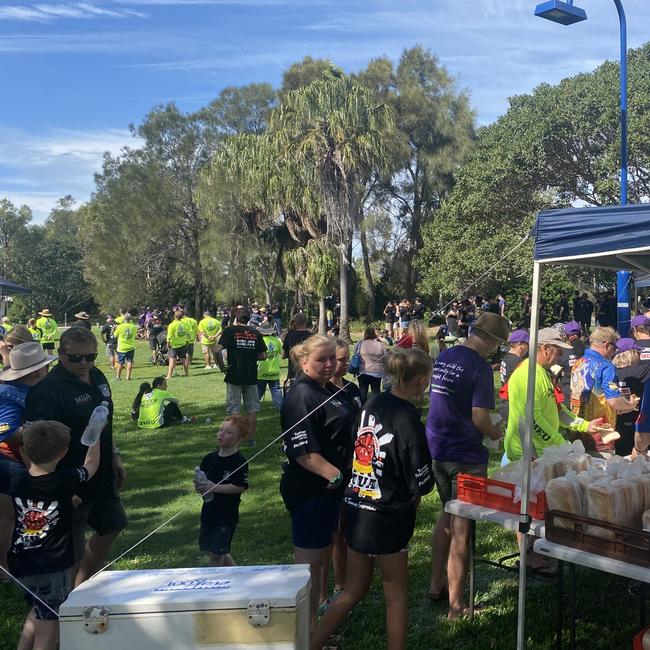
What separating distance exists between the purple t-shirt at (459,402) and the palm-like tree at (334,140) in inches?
843

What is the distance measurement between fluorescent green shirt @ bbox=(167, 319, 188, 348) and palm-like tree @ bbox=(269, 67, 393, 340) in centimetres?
1041

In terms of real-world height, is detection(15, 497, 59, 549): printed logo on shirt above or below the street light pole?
below

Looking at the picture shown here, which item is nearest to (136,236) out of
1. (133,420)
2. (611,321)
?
(611,321)

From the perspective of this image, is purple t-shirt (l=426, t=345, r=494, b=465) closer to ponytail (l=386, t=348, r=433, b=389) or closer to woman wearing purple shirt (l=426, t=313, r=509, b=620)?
woman wearing purple shirt (l=426, t=313, r=509, b=620)

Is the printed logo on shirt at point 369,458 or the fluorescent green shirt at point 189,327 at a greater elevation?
the printed logo on shirt at point 369,458

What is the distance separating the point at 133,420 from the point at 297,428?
778cm

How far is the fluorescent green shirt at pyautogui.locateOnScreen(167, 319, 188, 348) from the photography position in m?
15.5

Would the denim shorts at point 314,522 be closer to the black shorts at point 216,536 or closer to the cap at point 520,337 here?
the black shorts at point 216,536

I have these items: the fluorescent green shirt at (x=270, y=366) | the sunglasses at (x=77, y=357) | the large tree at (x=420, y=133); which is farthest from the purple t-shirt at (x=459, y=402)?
the large tree at (x=420, y=133)

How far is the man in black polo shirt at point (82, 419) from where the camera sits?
3648mm

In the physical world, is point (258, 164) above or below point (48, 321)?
above

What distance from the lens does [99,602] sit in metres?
2.15

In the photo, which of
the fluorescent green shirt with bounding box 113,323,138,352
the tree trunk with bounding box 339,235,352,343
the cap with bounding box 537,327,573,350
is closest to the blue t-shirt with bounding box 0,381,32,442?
the cap with bounding box 537,327,573,350

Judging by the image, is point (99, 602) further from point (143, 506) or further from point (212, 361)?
point (212, 361)
